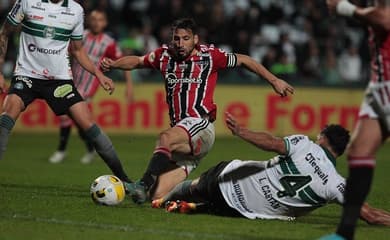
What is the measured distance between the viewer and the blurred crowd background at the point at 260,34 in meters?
21.0

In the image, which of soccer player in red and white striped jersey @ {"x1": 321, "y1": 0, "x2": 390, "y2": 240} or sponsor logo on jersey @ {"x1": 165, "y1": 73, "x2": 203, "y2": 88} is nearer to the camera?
soccer player in red and white striped jersey @ {"x1": 321, "y1": 0, "x2": 390, "y2": 240}

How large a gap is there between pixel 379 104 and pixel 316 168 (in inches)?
52.0

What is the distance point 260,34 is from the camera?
72.4 feet

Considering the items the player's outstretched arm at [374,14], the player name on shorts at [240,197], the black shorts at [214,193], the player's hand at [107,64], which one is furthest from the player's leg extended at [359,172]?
the player's hand at [107,64]

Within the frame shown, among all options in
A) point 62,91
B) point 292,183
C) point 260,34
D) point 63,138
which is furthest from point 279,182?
point 260,34

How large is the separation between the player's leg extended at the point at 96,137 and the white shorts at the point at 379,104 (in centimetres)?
359

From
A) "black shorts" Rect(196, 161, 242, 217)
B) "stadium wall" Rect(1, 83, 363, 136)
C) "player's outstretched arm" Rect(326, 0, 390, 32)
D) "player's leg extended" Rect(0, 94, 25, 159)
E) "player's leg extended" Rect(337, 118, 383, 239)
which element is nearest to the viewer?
"player's outstretched arm" Rect(326, 0, 390, 32)

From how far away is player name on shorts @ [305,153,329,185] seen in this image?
7859 millimetres

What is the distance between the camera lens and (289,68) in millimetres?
21141

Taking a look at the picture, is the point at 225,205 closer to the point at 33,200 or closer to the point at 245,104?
the point at 33,200

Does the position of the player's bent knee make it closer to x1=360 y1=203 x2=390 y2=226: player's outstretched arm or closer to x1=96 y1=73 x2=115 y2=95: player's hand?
x1=96 y1=73 x2=115 y2=95: player's hand

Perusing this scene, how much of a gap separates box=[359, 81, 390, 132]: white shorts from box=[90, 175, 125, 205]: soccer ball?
2.89 m

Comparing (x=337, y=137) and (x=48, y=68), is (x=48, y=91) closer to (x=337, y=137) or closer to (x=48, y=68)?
(x=48, y=68)

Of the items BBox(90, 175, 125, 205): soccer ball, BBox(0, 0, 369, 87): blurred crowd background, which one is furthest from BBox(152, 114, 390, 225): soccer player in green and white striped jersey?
BBox(0, 0, 369, 87): blurred crowd background
